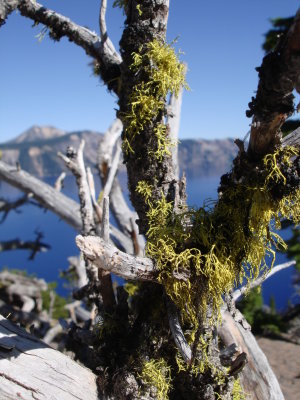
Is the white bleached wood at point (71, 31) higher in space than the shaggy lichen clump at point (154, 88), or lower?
higher

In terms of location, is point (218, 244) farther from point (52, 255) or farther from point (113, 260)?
point (52, 255)

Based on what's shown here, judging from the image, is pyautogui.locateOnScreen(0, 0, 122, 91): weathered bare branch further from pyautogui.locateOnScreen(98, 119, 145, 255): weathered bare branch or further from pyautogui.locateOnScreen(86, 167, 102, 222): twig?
pyautogui.locateOnScreen(98, 119, 145, 255): weathered bare branch

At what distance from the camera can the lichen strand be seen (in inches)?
81.5

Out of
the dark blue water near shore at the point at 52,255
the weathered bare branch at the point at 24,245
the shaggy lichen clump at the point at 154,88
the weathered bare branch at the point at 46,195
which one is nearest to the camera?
the shaggy lichen clump at the point at 154,88

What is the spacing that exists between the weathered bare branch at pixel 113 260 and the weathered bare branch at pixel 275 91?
0.97 m

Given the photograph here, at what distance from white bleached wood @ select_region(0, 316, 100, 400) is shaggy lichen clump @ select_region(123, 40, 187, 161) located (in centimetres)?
159

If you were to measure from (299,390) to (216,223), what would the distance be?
7.33 meters

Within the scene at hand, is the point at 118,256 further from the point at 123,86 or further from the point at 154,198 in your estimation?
the point at 123,86

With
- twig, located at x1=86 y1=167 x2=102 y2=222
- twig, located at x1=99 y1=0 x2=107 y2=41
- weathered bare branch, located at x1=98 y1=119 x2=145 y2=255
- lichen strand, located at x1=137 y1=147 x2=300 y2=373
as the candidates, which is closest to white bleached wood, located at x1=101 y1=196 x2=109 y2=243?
lichen strand, located at x1=137 y1=147 x2=300 y2=373

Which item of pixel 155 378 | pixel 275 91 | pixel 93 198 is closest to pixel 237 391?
pixel 155 378

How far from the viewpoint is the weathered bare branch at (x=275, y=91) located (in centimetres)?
141

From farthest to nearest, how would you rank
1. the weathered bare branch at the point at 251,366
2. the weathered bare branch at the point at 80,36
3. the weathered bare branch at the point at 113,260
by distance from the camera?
the weathered bare branch at the point at 251,366
the weathered bare branch at the point at 80,36
the weathered bare branch at the point at 113,260

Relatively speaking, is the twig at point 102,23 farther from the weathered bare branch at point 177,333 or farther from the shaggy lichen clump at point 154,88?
the weathered bare branch at point 177,333

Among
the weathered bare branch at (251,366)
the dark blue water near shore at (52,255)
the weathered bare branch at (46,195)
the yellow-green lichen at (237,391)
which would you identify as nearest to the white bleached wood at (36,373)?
the yellow-green lichen at (237,391)
